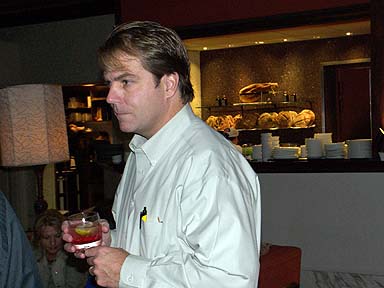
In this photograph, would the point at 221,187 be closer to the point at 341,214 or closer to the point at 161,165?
the point at 161,165

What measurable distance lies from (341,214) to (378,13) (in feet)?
5.21

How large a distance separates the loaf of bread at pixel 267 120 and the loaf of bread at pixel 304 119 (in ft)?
0.83

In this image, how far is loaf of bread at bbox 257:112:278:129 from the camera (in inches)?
309

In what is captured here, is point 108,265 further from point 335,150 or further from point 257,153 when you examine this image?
point 257,153

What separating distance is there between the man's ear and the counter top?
3.37 meters

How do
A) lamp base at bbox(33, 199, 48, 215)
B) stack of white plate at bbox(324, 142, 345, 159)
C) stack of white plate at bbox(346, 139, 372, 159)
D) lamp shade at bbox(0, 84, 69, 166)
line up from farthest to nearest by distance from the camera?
1. stack of white plate at bbox(324, 142, 345, 159)
2. stack of white plate at bbox(346, 139, 372, 159)
3. lamp base at bbox(33, 199, 48, 215)
4. lamp shade at bbox(0, 84, 69, 166)

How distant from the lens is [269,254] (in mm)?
3674

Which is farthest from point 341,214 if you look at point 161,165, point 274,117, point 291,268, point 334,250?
point 161,165

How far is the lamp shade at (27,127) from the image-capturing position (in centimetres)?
407

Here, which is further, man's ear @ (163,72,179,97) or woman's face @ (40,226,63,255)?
woman's face @ (40,226,63,255)

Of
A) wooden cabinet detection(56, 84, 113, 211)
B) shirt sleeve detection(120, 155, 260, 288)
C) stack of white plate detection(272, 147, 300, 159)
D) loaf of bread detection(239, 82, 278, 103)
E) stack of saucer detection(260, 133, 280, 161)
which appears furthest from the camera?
wooden cabinet detection(56, 84, 113, 211)

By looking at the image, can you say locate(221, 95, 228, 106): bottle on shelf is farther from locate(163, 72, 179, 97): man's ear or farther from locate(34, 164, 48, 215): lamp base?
locate(163, 72, 179, 97): man's ear

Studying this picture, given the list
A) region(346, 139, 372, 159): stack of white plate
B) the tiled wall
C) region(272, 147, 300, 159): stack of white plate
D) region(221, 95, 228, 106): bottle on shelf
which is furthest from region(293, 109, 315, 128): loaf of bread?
region(346, 139, 372, 159): stack of white plate

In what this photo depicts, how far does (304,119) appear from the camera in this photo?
7793 millimetres
